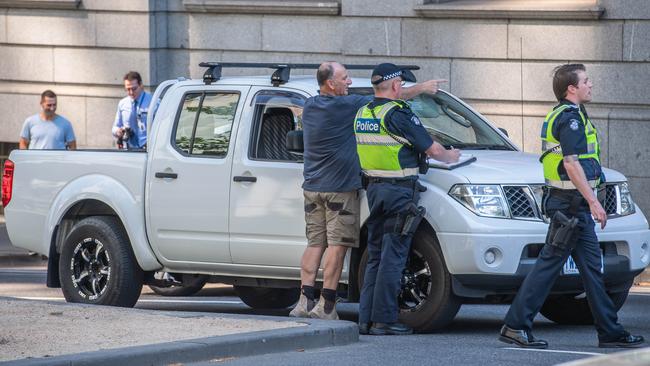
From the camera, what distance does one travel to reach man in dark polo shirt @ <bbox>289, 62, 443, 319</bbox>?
10.3 metres

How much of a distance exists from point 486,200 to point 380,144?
2.53ft

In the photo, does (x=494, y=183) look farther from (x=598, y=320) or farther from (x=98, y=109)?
(x=98, y=109)

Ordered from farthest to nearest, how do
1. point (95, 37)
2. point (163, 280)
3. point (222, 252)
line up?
point (95, 37) < point (163, 280) < point (222, 252)

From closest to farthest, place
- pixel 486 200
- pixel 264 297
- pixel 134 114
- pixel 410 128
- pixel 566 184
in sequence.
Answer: pixel 566 184, pixel 410 128, pixel 486 200, pixel 264 297, pixel 134 114

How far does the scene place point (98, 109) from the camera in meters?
21.1

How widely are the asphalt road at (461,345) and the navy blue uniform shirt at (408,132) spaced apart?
115cm

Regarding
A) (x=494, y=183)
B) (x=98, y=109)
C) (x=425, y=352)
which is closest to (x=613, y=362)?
(x=425, y=352)

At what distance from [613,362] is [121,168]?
7824 millimetres

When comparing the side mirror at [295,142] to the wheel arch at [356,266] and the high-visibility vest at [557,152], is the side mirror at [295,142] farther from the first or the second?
the high-visibility vest at [557,152]

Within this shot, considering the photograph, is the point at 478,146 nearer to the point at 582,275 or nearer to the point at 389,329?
the point at 389,329

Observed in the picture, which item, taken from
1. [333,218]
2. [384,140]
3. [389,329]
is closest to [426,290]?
[389,329]

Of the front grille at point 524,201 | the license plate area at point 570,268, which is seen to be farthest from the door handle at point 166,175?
the license plate area at point 570,268

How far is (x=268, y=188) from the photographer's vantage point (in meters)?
10.9

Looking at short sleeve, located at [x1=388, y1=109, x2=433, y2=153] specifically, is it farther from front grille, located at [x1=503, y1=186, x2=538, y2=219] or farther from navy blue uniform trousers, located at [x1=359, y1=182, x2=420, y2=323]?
front grille, located at [x1=503, y1=186, x2=538, y2=219]
